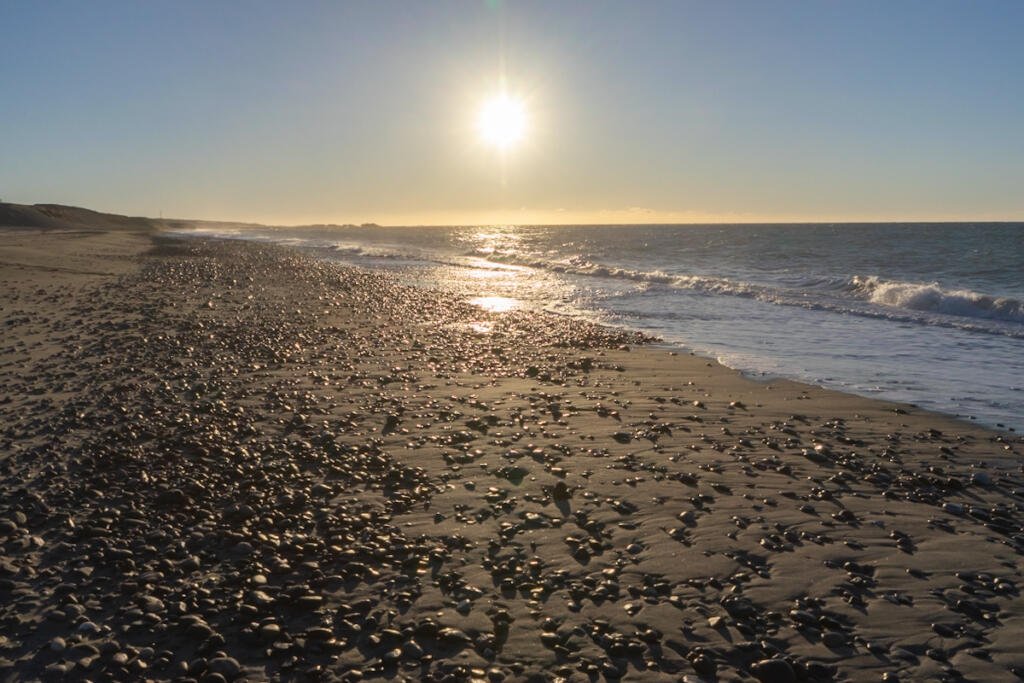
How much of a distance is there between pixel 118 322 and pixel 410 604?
657 inches

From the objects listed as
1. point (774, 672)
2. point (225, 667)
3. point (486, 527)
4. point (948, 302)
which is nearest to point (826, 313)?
point (948, 302)

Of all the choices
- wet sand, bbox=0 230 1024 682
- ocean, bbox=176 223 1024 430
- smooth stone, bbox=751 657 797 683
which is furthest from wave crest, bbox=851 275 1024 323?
smooth stone, bbox=751 657 797 683

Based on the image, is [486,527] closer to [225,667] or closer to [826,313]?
[225,667]

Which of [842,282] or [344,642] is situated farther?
[842,282]

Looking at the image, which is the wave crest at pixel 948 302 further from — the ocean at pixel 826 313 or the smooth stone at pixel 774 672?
the smooth stone at pixel 774 672

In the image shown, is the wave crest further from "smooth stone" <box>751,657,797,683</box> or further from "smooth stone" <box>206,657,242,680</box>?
"smooth stone" <box>206,657,242,680</box>

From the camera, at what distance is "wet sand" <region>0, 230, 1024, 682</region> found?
521 centimetres

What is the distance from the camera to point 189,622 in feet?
17.6

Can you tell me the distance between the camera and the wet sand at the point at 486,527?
17.1 ft

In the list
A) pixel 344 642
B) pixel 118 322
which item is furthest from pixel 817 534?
pixel 118 322

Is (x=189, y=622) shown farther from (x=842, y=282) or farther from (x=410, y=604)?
(x=842, y=282)

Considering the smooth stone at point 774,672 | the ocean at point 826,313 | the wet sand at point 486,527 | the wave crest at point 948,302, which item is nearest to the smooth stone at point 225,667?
the wet sand at point 486,527

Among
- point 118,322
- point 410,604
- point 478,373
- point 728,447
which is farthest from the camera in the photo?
point 118,322

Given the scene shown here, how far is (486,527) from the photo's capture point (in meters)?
7.38
